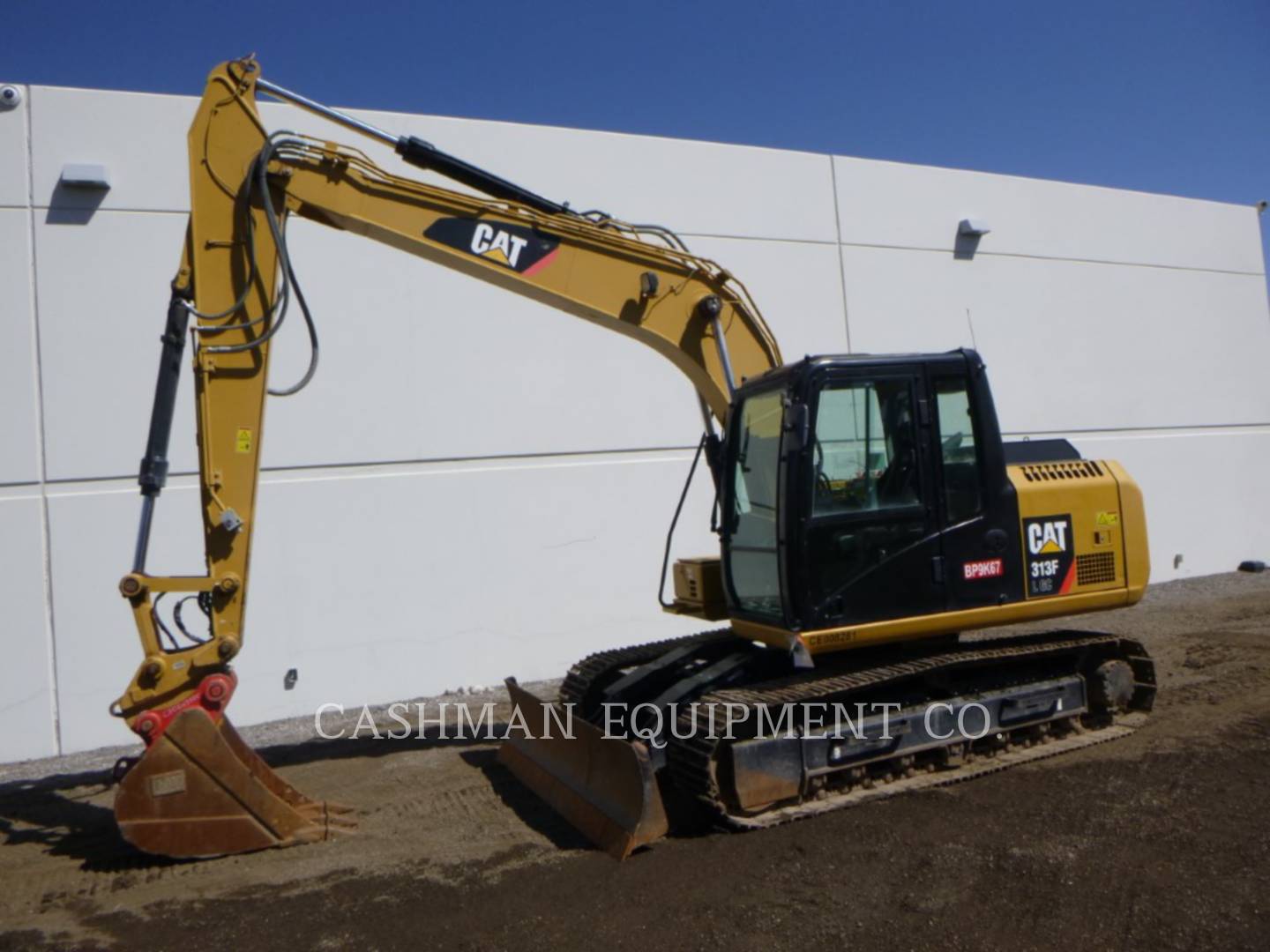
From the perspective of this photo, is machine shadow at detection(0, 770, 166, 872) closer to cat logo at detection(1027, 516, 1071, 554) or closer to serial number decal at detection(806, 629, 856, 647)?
serial number decal at detection(806, 629, 856, 647)

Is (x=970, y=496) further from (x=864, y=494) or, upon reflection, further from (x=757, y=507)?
(x=757, y=507)

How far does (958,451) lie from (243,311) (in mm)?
4160

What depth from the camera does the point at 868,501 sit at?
6.07 m

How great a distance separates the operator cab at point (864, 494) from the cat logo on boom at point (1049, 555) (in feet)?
0.43

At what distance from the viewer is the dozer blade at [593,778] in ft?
17.5

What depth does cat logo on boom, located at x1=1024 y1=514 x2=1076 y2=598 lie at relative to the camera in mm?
6480

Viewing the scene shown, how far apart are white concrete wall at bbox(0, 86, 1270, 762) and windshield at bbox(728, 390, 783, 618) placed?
434 centimetres

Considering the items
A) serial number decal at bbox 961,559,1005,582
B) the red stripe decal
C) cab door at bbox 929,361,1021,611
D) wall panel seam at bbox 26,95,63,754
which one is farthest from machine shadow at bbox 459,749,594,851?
wall panel seam at bbox 26,95,63,754

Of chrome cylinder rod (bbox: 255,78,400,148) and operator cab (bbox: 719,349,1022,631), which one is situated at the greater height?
→ chrome cylinder rod (bbox: 255,78,400,148)

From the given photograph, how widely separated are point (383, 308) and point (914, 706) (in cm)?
622

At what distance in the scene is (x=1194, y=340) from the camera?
50.2 feet

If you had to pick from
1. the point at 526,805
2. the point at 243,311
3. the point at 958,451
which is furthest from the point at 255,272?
the point at 958,451

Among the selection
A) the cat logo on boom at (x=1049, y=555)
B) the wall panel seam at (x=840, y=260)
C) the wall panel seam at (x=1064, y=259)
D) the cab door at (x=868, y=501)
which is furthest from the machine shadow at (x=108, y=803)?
the wall panel seam at (x=1064, y=259)

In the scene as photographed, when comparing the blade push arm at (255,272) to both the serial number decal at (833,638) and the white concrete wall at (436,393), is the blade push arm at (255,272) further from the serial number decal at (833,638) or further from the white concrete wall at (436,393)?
the white concrete wall at (436,393)
